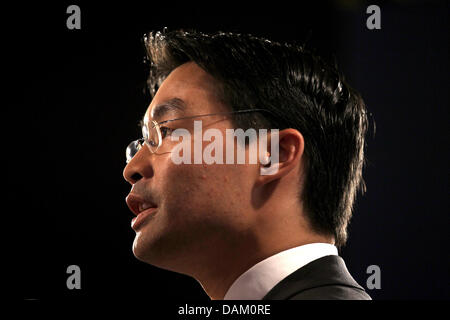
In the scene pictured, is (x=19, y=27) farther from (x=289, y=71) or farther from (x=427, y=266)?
(x=427, y=266)

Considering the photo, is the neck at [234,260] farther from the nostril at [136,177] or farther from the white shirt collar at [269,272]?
the nostril at [136,177]

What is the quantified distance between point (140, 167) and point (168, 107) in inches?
6.0

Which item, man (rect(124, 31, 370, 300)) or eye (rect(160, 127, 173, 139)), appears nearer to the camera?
man (rect(124, 31, 370, 300))

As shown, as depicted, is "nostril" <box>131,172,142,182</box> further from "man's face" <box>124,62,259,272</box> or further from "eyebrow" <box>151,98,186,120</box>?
"eyebrow" <box>151,98,186,120</box>

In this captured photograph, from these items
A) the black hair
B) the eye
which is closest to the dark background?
the black hair

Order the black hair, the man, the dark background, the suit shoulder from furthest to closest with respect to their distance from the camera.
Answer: the dark background → the black hair → the man → the suit shoulder

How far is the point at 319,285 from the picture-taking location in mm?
1119

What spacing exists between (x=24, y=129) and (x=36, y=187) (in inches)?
9.9

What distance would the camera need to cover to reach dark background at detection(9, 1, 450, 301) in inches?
85.4

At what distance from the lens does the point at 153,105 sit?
4.42 ft

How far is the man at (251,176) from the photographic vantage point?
1188 mm

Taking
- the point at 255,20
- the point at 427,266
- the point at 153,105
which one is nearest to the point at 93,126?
the point at 255,20

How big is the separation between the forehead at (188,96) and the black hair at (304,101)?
24 mm

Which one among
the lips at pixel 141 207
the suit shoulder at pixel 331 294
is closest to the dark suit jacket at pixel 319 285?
the suit shoulder at pixel 331 294
